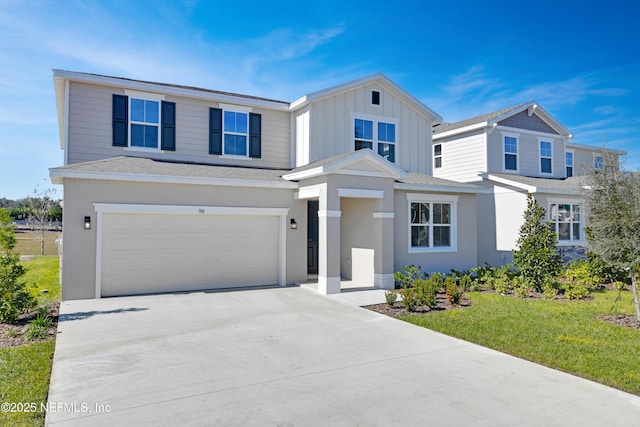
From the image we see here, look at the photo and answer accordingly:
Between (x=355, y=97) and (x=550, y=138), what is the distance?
34.7 ft

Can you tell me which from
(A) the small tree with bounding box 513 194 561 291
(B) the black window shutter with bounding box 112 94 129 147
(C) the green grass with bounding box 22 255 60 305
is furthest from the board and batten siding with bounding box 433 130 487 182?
(C) the green grass with bounding box 22 255 60 305

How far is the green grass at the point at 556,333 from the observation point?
5.41m

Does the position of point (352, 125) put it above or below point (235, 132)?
above

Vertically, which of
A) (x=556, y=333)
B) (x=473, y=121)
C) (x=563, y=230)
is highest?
(x=473, y=121)

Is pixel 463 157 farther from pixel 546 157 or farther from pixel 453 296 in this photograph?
pixel 453 296

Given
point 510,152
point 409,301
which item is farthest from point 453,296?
point 510,152

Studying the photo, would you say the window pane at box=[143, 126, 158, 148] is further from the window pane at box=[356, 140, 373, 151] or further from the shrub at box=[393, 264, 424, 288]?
the shrub at box=[393, 264, 424, 288]

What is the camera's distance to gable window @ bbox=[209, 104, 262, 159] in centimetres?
1299

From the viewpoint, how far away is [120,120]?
11.8 metres

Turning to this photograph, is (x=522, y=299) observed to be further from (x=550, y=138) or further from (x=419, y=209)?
(x=550, y=138)

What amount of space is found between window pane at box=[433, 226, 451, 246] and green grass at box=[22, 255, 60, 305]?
37.1 feet

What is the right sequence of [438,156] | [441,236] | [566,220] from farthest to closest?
1. [438,156]
2. [566,220]
3. [441,236]

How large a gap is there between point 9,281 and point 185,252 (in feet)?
12.7

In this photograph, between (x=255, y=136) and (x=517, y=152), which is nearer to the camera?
(x=255, y=136)
